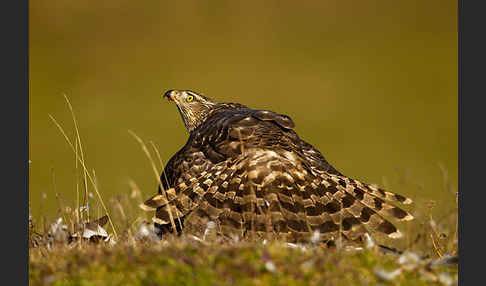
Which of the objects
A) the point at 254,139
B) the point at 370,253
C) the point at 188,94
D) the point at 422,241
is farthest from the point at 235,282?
the point at 188,94

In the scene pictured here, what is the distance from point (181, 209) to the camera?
22.7 feet

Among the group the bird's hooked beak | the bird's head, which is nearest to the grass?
the bird's head

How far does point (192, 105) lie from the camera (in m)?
10.5

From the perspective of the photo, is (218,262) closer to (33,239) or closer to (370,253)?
(370,253)

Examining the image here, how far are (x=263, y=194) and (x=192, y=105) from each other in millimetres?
4201

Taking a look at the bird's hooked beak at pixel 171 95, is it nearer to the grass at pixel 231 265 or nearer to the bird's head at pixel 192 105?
the bird's head at pixel 192 105

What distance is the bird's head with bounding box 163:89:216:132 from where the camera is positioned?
34.1 ft

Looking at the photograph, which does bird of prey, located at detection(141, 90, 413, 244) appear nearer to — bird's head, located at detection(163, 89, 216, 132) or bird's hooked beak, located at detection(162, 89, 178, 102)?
bird's head, located at detection(163, 89, 216, 132)

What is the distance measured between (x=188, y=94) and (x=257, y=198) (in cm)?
447

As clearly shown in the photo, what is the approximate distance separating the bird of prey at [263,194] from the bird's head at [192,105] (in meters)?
2.49

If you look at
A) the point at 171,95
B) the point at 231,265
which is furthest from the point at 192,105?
the point at 231,265

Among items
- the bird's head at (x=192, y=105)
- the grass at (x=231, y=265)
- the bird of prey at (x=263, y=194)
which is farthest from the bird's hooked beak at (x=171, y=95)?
the grass at (x=231, y=265)

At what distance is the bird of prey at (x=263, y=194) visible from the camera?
21.3ft

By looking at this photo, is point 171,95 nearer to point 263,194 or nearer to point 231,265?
point 263,194
